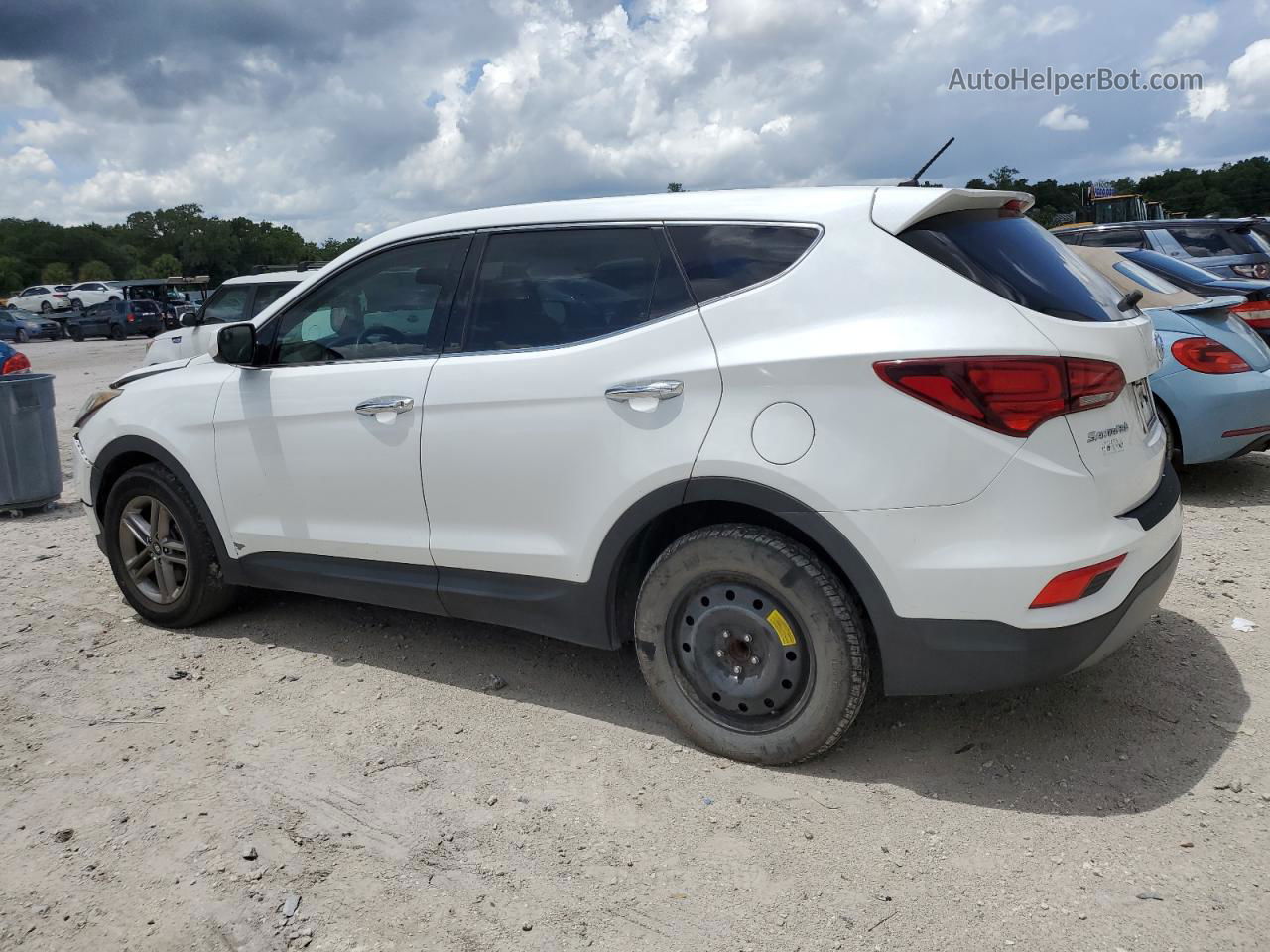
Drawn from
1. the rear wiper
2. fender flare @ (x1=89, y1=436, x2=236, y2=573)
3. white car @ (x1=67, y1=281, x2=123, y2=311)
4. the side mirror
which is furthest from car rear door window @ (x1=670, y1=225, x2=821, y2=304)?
white car @ (x1=67, y1=281, x2=123, y2=311)

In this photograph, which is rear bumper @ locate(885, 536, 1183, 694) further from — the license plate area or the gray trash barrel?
the gray trash barrel

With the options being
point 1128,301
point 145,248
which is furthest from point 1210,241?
point 145,248

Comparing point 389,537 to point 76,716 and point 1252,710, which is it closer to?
point 76,716

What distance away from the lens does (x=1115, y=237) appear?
41.8 ft

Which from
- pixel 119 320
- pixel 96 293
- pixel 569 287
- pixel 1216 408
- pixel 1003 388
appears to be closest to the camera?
pixel 1003 388

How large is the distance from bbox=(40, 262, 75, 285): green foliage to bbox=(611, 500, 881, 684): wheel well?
92675 mm

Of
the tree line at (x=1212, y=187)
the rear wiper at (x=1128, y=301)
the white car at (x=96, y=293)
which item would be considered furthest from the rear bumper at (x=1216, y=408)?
the tree line at (x=1212, y=187)

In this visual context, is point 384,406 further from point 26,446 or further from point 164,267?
point 164,267

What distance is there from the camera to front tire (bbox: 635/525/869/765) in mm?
3186

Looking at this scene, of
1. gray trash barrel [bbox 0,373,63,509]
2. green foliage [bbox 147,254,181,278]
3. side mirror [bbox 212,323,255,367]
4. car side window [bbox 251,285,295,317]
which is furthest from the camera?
green foliage [bbox 147,254,181,278]

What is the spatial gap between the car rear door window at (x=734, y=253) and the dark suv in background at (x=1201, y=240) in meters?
10.2

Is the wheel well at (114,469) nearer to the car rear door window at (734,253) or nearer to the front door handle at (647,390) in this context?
the front door handle at (647,390)

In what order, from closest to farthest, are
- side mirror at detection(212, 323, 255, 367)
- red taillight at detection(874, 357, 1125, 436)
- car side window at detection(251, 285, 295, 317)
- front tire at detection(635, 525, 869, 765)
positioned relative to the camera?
1. red taillight at detection(874, 357, 1125, 436)
2. front tire at detection(635, 525, 869, 765)
3. side mirror at detection(212, 323, 255, 367)
4. car side window at detection(251, 285, 295, 317)

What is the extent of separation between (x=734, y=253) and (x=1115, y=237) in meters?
11.1
